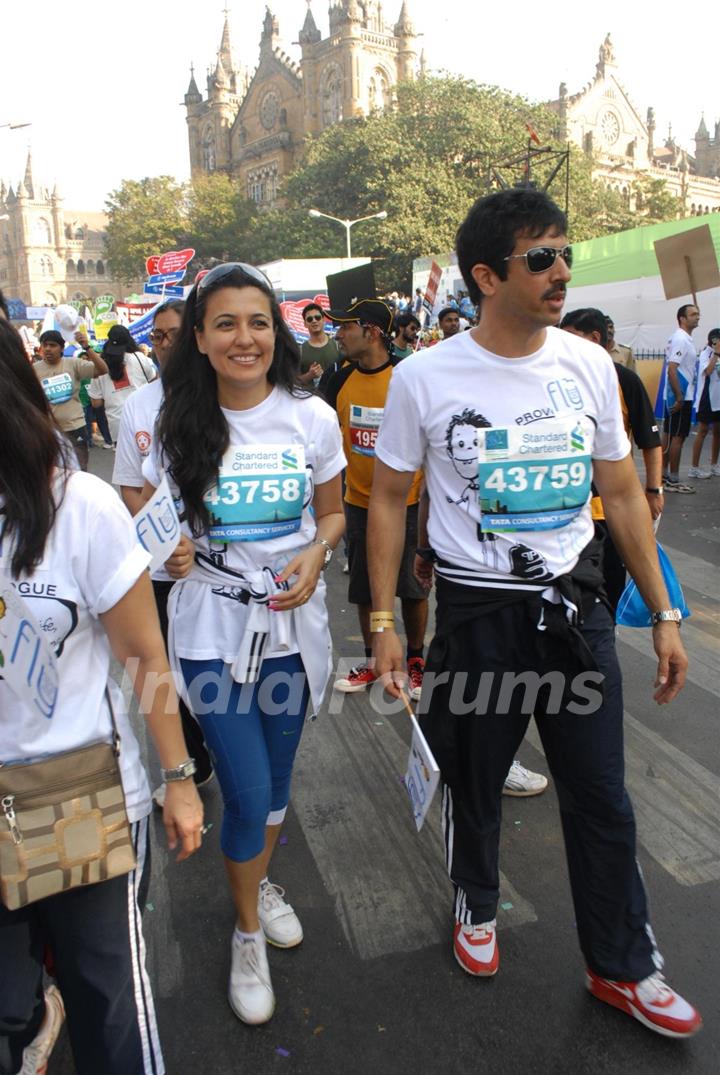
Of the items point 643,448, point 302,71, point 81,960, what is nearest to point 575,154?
point 302,71

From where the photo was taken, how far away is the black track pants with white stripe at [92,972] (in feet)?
5.21

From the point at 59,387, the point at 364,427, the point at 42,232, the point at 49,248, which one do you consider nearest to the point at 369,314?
the point at 364,427

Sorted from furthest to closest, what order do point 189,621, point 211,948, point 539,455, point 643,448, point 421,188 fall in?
point 421,188 → point 643,448 → point 211,948 → point 189,621 → point 539,455

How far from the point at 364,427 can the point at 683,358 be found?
6.69m

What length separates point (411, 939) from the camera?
2.57 m

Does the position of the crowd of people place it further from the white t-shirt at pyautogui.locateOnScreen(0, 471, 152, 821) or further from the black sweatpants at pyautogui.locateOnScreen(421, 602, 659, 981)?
the white t-shirt at pyautogui.locateOnScreen(0, 471, 152, 821)

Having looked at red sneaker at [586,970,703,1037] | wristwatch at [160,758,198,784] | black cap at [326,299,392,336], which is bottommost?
red sneaker at [586,970,703,1037]

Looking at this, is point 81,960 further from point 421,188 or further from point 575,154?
point 575,154

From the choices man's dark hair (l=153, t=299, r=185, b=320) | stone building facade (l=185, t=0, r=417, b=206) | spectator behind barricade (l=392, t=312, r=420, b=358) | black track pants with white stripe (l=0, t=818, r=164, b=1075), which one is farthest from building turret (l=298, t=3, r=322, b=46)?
black track pants with white stripe (l=0, t=818, r=164, b=1075)

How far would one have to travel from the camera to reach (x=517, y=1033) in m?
2.20

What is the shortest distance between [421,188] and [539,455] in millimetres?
46924

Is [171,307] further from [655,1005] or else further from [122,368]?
[122,368]

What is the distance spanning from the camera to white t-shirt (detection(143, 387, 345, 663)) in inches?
87.7

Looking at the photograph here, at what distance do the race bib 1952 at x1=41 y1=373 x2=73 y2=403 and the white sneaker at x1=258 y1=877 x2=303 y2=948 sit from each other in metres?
6.94
